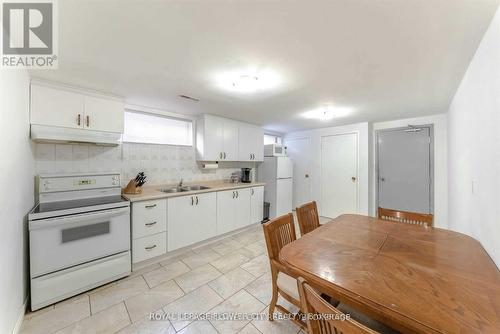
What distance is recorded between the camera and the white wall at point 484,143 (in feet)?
3.49

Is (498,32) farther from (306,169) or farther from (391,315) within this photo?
(306,169)

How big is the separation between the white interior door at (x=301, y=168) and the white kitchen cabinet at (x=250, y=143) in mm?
1152

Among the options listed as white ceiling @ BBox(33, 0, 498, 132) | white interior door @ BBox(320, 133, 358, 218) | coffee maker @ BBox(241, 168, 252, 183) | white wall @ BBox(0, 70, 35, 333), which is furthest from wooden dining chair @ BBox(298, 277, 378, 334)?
white interior door @ BBox(320, 133, 358, 218)

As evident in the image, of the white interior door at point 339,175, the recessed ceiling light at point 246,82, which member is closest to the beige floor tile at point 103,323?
the recessed ceiling light at point 246,82

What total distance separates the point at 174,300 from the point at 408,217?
2.42 meters

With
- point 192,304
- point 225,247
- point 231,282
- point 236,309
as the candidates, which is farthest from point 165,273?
point 236,309

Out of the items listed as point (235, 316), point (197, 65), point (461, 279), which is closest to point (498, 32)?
point (461, 279)

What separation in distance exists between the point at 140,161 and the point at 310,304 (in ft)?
9.57

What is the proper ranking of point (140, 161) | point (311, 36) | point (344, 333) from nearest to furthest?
point (344, 333)
point (311, 36)
point (140, 161)

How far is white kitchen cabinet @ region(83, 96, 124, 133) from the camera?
2193 millimetres

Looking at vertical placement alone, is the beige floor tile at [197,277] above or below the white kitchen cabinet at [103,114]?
below

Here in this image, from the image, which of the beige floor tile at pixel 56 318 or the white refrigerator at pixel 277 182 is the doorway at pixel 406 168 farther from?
the beige floor tile at pixel 56 318

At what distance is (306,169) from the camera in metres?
4.74

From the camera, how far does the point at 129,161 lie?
279cm
